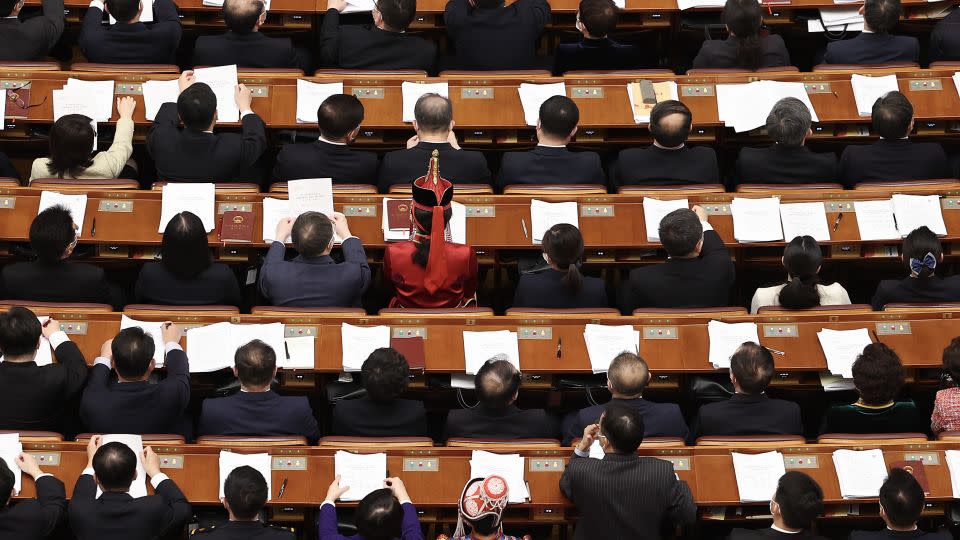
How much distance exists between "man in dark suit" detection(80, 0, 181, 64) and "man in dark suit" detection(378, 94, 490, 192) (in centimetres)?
163

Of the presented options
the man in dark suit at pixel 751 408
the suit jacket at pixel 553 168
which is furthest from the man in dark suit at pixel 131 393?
the man in dark suit at pixel 751 408

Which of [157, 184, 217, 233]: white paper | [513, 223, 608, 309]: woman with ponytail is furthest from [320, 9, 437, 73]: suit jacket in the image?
[513, 223, 608, 309]: woman with ponytail

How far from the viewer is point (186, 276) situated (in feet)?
22.6

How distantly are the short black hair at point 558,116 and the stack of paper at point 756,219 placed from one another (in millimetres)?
943

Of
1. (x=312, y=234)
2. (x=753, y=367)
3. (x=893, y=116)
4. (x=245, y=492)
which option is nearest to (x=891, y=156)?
(x=893, y=116)

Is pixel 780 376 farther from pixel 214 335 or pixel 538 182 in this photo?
pixel 214 335

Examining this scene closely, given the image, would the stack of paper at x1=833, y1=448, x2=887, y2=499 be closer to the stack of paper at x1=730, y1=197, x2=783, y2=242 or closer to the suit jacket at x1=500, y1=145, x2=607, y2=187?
the stack of paper at x1=730, y1=197, x2=783, y2=242

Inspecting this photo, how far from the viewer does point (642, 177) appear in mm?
7582

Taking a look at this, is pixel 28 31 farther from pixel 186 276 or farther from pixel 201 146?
pixel 186 276

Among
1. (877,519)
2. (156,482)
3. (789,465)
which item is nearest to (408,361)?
(156,482)

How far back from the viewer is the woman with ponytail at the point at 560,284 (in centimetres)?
684

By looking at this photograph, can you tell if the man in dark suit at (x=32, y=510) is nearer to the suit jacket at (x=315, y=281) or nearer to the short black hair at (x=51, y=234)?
the short black hair at (x=51, y=234)

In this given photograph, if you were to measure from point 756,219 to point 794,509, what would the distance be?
2.06 metres

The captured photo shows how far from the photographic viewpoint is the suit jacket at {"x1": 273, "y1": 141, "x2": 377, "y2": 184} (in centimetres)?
749
